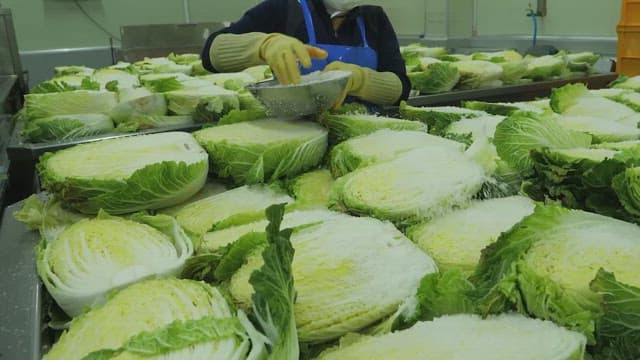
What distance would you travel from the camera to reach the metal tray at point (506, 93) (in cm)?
369

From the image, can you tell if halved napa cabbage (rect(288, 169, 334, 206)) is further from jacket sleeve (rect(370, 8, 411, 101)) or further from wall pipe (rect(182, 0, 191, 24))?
wall pipe (rect(182, 0, 191, 24))

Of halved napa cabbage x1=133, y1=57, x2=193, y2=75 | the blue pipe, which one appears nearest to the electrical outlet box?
the blue pipe

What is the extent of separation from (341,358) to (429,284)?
0.26m

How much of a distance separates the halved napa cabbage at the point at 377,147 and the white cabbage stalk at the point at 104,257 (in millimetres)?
621

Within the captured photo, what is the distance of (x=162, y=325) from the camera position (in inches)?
41.4

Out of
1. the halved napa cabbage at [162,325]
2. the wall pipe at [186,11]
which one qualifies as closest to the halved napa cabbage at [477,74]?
the halved napa cabbage at [162,325]

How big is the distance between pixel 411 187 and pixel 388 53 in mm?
1947

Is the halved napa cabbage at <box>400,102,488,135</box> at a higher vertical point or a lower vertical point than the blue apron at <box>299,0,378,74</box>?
lower

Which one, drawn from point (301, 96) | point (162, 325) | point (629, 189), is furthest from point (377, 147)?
point (162, 325)

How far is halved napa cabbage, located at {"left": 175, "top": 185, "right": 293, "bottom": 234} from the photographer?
5.50ft

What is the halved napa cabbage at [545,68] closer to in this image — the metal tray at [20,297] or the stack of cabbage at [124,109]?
the stack of cabbage at [124,109]

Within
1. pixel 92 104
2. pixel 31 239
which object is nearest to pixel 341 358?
pixel 31 239

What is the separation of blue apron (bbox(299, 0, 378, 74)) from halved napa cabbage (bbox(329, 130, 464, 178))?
113 centimetres

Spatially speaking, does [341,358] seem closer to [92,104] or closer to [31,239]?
[31,239]
